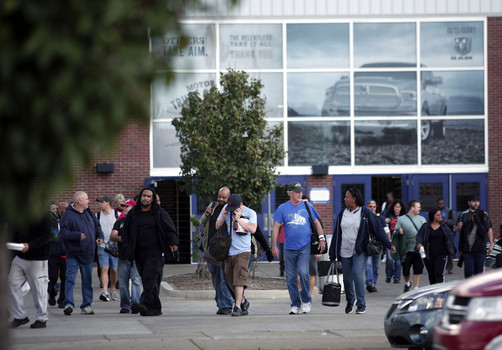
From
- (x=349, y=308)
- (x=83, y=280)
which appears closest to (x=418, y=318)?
(x=349, y=308)

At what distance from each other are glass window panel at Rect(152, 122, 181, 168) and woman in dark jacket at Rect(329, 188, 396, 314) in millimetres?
11541

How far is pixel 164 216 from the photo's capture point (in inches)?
523

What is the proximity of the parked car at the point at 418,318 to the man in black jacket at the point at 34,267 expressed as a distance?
15.7 feet

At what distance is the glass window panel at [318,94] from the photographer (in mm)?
24719

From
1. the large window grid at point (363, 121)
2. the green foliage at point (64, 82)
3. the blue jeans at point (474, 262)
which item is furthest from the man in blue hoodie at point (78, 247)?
the large window grid at point (363, 121)

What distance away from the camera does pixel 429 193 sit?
25.0 m

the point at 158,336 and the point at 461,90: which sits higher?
the point at 461,90

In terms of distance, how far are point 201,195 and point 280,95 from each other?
6631 millimetres

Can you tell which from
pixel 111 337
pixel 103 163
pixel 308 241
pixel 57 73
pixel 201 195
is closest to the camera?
pixel 57 73

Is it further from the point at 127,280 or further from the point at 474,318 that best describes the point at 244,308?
the point at 474,318

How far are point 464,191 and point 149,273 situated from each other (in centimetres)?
1419

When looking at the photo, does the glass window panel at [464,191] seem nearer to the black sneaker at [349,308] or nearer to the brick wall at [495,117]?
the brick wall at [495,117]

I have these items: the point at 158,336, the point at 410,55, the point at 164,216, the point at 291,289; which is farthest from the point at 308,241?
the point at 410,55

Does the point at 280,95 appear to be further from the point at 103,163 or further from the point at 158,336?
the point at 158,336
